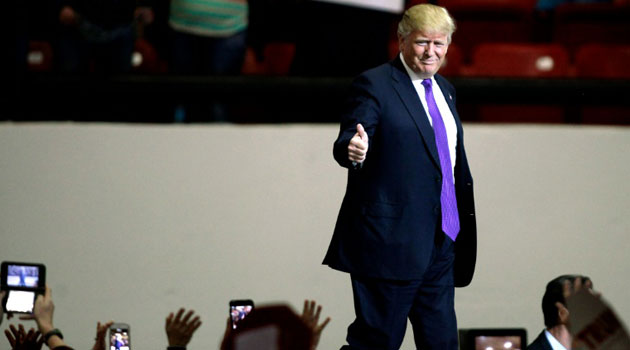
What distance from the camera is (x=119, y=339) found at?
3.29m

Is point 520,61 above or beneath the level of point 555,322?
above

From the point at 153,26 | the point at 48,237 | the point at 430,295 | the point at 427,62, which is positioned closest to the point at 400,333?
the point at 430,295

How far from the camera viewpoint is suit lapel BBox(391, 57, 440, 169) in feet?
8.89

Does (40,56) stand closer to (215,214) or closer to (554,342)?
(215,214)

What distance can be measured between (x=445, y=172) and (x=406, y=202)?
13cm

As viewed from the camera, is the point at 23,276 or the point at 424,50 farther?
the point at 23,276

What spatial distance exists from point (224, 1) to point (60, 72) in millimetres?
726

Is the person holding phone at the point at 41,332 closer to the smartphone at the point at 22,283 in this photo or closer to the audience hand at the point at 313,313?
the smartphone at the point at 22,283

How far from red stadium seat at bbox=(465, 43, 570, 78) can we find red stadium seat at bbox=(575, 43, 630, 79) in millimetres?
87

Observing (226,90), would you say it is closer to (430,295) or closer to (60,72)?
(60,72)

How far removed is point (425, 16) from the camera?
8.66 feet

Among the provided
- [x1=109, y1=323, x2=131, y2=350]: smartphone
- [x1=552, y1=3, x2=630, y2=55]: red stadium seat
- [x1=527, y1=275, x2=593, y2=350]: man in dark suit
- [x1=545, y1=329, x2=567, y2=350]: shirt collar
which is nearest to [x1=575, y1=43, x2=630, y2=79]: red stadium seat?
[x1=552, y1=3, x2=630, y2=55]: red stadium seat

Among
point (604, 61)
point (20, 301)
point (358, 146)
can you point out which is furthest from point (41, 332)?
point (604, 61)

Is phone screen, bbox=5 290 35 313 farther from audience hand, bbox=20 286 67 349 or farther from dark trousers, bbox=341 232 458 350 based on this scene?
dark trousers, bbox=341 232 458 350
